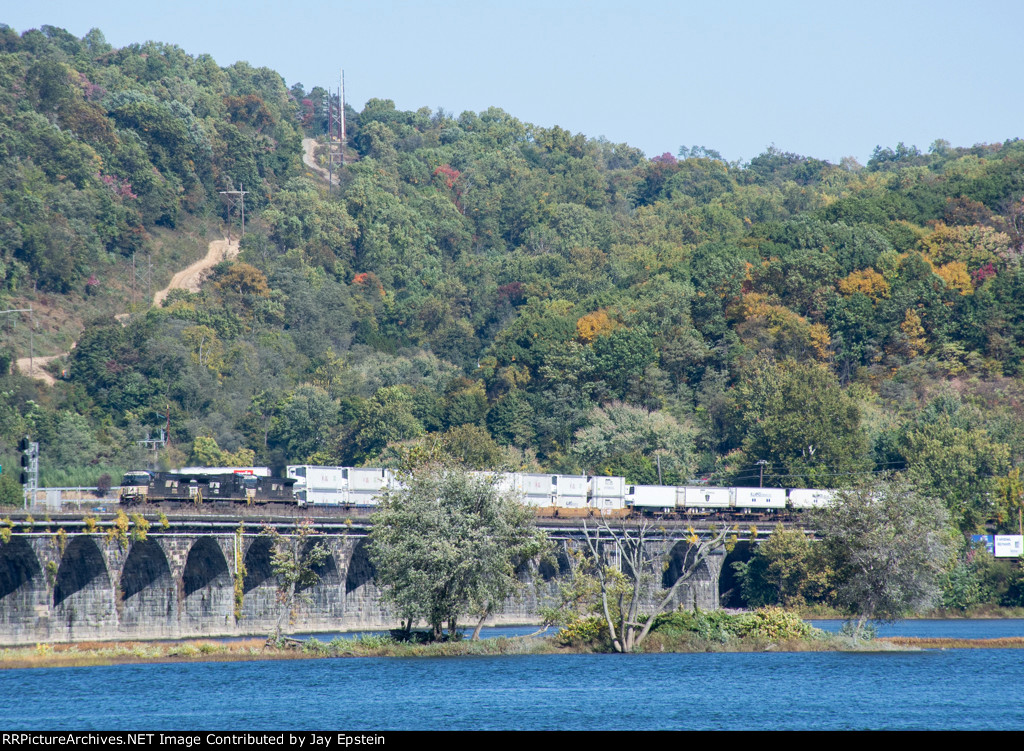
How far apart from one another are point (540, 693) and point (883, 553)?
84.6 feet

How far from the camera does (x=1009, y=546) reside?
117938mm

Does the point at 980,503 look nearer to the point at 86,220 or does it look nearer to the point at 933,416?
the point at 933,416

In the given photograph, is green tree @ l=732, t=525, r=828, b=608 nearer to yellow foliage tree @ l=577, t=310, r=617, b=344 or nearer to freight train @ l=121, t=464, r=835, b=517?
freight train @ l=121, t=464, r=835, b=517

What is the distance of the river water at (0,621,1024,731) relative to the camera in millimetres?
50531

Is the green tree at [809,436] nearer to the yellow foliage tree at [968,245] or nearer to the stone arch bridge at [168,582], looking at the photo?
the yellow foliage tree at [968,245]

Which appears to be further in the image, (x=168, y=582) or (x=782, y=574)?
(x=782, y=574)

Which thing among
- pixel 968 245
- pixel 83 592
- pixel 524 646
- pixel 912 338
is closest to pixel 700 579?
pixel 524 646

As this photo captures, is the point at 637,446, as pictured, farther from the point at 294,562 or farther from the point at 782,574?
the point at 294,562

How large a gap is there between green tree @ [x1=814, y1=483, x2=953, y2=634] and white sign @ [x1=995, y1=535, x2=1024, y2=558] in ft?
151

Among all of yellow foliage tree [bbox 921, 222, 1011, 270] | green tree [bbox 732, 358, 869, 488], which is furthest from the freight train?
yellow foliage tree [bbox 921, 222, 1011, 270]

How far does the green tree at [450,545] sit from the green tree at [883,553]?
58.6 ft

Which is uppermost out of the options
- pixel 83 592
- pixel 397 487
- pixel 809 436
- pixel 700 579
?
pixel 809 436

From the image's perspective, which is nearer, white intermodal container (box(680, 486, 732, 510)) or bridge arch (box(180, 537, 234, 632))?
bridge arch (box(180, 537, 234, 632))
